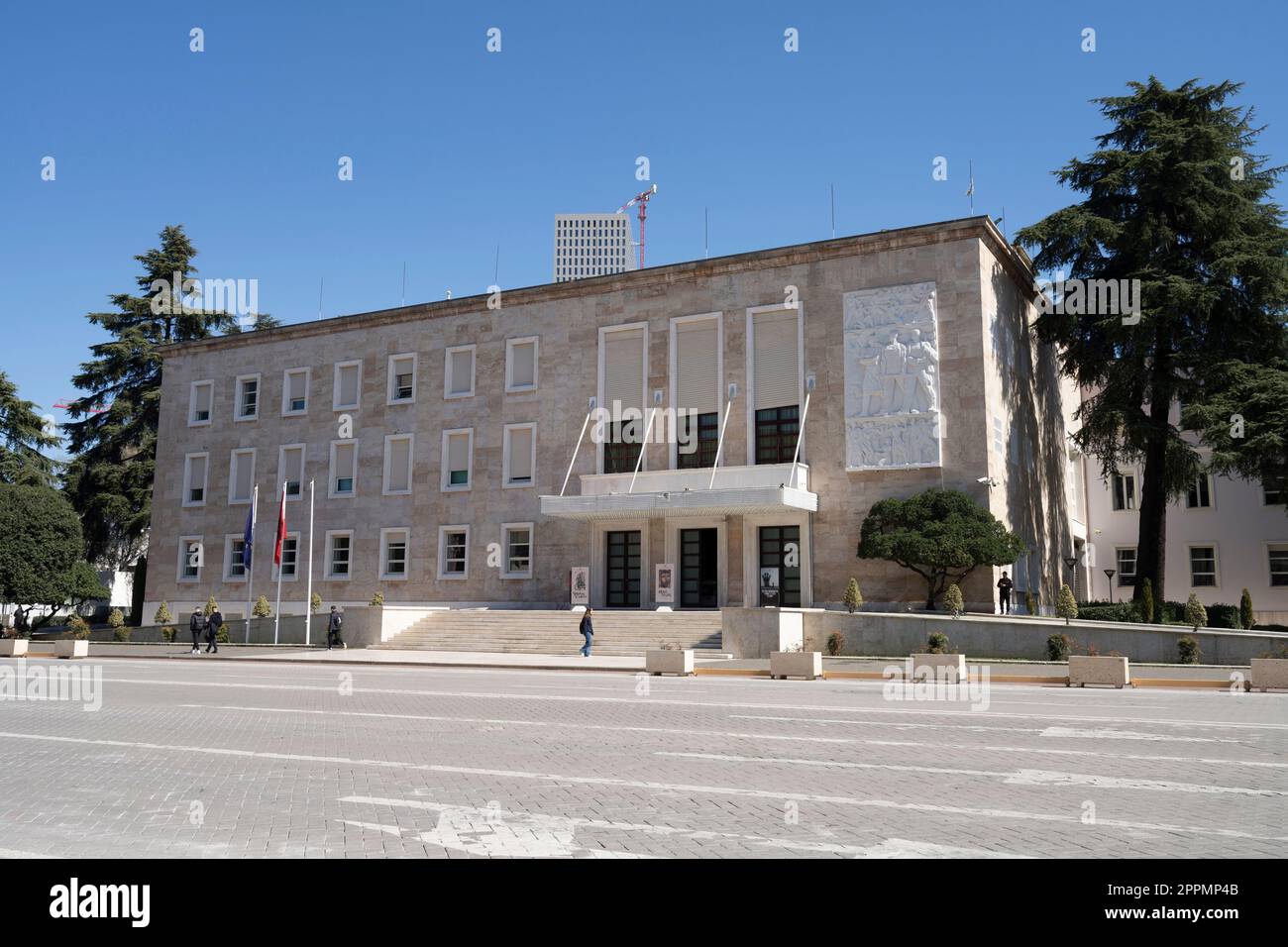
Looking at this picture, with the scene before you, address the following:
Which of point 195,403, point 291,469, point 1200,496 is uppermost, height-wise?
point 195,403

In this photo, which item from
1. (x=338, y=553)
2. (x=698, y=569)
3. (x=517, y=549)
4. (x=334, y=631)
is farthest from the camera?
(x=338, y=553)

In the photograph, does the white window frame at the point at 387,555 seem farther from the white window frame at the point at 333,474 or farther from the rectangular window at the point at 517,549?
the rectangular window at the point at 517,549

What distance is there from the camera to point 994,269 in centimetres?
3734

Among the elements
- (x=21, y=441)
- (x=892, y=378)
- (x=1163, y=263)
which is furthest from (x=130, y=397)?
(x=1163, y=263)

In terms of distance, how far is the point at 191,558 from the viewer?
49875 mm

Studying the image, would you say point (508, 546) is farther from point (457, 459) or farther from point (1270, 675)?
point (1270, 675)

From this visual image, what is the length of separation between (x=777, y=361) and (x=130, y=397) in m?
39.8

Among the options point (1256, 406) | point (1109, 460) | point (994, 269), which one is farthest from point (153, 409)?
point (1256, 406)

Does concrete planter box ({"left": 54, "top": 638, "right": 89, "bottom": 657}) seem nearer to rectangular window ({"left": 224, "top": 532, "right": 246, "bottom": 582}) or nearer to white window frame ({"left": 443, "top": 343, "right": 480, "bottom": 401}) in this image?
rectangular window ({"left": 224, "top": 532, "right": 246, "bottom": 582})

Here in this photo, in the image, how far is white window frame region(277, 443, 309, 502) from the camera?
4800 centimetres

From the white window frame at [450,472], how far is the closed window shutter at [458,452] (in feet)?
0.29

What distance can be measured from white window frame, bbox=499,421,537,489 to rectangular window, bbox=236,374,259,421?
1551cm

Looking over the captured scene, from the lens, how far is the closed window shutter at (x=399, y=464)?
45344 mm
